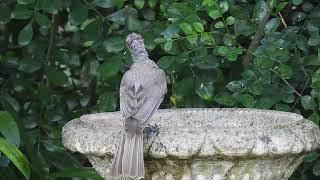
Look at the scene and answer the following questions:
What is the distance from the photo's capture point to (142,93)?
3.16 metres

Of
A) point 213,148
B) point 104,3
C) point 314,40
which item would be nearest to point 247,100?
point 314,40

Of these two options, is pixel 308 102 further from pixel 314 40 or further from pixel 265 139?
pixel 265 139

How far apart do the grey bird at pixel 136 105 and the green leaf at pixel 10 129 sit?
1095mm

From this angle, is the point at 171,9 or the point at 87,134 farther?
the point at 171,9

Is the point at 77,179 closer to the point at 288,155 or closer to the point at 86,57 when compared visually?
the point at 86,57

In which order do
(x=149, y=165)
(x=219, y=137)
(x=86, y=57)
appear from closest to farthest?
1. (x=219, y=137)
2. (x=149, y=165)
3. (x=86, y=57)

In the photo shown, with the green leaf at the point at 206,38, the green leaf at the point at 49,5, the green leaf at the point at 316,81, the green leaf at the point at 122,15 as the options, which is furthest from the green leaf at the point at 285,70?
the green leaf at the point at 49,5

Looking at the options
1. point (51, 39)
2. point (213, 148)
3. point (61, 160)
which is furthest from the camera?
point (51, 39)

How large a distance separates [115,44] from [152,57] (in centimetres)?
46

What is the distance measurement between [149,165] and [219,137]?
13.3 inches

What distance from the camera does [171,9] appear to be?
3.93 m

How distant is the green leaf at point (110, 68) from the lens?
4.21 meters

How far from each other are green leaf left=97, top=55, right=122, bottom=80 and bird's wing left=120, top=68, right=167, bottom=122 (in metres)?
0.88

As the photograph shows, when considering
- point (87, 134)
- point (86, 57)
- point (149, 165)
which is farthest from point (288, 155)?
point (86, 57)
